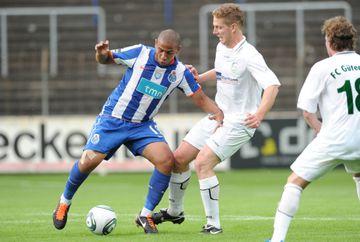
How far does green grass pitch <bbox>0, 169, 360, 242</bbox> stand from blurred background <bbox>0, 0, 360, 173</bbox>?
66cm

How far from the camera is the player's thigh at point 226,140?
9.07m

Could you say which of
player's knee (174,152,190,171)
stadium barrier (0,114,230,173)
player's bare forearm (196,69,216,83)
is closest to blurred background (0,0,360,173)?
stadium barrier (0,114,230,173)

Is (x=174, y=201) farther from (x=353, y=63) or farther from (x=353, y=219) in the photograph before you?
(x=353, y=63)

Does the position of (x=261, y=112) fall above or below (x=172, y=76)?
below

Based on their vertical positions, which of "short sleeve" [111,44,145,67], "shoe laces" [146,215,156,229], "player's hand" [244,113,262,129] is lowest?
"shoe laces" [146,215,156,229]

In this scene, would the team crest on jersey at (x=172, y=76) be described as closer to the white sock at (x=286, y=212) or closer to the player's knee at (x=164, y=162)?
the player's knee at (x=164, y=162)

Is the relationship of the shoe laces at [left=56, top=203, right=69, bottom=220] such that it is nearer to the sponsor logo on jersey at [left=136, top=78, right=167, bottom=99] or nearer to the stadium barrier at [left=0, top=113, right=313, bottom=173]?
the sponsor logo on jersey at [left=136, top=78, right=167, bottom=99]

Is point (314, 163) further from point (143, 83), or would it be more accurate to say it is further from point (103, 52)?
point (103, 52)

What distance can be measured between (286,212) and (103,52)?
264 centimetres

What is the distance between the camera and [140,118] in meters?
9.25

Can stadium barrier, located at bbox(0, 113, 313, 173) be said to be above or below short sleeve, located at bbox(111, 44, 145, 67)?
below

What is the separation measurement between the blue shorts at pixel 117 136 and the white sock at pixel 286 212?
83.6 inches

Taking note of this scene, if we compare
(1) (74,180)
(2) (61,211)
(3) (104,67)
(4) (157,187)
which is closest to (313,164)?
(4) (157,187)

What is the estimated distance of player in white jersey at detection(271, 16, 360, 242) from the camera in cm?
750
